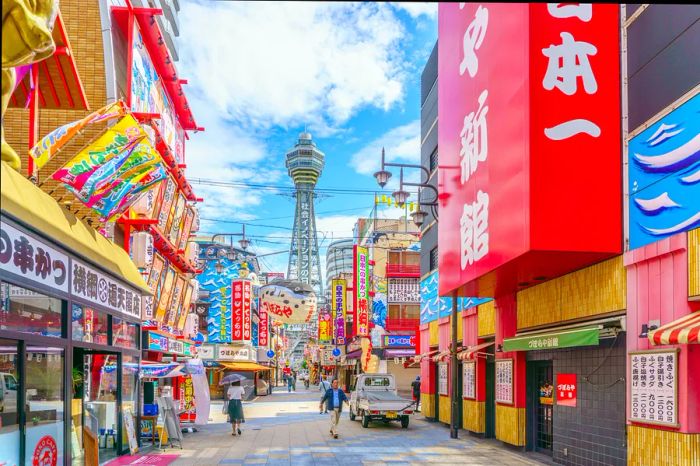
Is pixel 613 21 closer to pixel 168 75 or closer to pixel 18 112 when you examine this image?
pixel 18 112

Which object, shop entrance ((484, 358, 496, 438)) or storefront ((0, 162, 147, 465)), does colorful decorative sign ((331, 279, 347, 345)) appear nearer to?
shop entrance ((484, 358, 496, 438))

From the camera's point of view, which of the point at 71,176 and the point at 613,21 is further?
the point at 613,21

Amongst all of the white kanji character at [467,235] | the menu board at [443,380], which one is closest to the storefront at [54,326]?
the white kanji character at [467,235]

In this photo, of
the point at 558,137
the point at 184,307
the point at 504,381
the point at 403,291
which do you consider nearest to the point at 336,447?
the point at 504,381

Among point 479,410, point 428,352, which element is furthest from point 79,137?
point 428,352

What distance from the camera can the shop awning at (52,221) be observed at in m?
8.30

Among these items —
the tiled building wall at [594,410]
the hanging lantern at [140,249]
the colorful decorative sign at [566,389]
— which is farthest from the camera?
the hanging lantern at [140,249]

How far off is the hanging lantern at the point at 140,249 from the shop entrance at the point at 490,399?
11.3 m

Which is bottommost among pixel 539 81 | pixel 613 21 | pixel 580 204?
pixel 580 204

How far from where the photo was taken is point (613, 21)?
40.7 feet

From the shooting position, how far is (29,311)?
31.6 feet

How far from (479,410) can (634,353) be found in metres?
11.5

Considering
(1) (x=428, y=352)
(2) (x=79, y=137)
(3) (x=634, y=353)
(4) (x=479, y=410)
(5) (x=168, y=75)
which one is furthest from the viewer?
(1) (x=428, y=352)

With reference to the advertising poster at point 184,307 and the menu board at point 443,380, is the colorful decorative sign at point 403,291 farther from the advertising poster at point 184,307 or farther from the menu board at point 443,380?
the advertising poster at point 184,307
